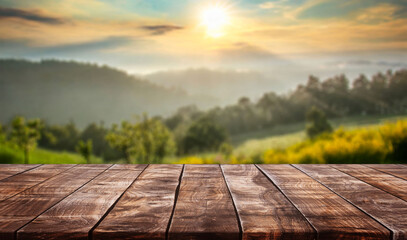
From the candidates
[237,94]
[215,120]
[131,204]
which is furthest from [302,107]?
[131,204]

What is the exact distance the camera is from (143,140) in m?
6.21

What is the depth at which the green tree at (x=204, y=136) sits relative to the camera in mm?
7887

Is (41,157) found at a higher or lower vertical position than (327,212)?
lower

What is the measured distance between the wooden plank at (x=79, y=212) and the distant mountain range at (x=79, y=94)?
508 centimetres

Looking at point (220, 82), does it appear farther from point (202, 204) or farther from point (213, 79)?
point (202, 204)

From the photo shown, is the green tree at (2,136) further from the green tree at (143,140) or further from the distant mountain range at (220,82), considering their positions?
the distant mountain range at (220,82)

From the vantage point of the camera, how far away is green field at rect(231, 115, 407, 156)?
5.97 meters

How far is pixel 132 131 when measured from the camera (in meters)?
6.07

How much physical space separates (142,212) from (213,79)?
22.6ft

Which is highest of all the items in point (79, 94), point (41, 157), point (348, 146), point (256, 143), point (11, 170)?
point (79, 94)

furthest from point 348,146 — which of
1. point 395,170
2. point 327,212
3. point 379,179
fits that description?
point 327,212

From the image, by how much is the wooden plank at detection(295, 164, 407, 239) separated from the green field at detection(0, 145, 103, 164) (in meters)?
4.77

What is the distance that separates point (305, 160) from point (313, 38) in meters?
2.47

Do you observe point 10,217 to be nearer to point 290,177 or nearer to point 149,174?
point 149,174
